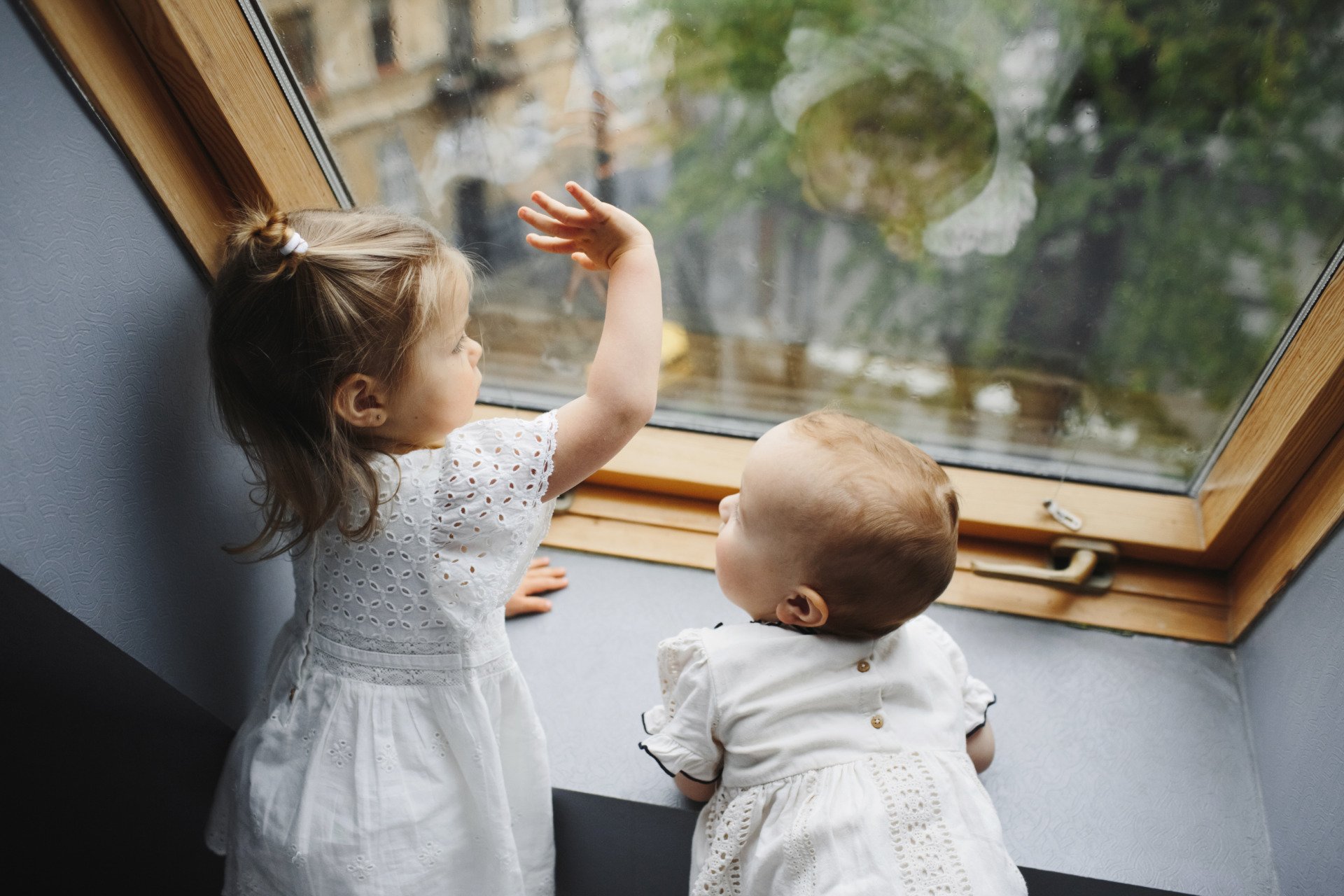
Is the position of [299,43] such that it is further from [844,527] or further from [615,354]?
[844,527]

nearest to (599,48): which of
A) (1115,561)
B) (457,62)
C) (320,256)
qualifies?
(457,62)

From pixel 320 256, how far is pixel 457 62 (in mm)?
362

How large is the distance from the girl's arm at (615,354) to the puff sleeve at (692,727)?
0.20 meters

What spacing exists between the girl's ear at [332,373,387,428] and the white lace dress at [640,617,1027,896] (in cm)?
36

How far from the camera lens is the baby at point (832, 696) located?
792mm

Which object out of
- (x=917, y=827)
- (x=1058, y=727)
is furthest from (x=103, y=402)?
(x=1058, y=727)

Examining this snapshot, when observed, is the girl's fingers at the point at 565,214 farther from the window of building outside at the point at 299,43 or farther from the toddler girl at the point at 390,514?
the window of building outside at the point at 299,43

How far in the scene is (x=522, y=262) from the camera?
3.84ft

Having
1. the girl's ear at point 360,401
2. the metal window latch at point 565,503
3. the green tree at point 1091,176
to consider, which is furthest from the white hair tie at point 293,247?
the metal window latch at point 565,503

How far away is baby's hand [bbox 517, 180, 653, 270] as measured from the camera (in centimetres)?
88

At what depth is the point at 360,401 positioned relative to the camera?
81cm

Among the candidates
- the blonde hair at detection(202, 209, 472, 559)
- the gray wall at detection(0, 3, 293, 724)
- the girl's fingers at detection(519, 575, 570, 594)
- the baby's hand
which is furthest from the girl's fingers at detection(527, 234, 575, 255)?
the girl's fingers at detection(519, 575, 570, 594)

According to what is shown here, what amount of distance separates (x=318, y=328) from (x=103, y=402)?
197 millimetres

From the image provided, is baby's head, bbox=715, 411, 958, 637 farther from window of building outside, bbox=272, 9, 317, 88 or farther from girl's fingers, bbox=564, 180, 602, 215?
window of building outside, bbox=272, 9, 317, 88
